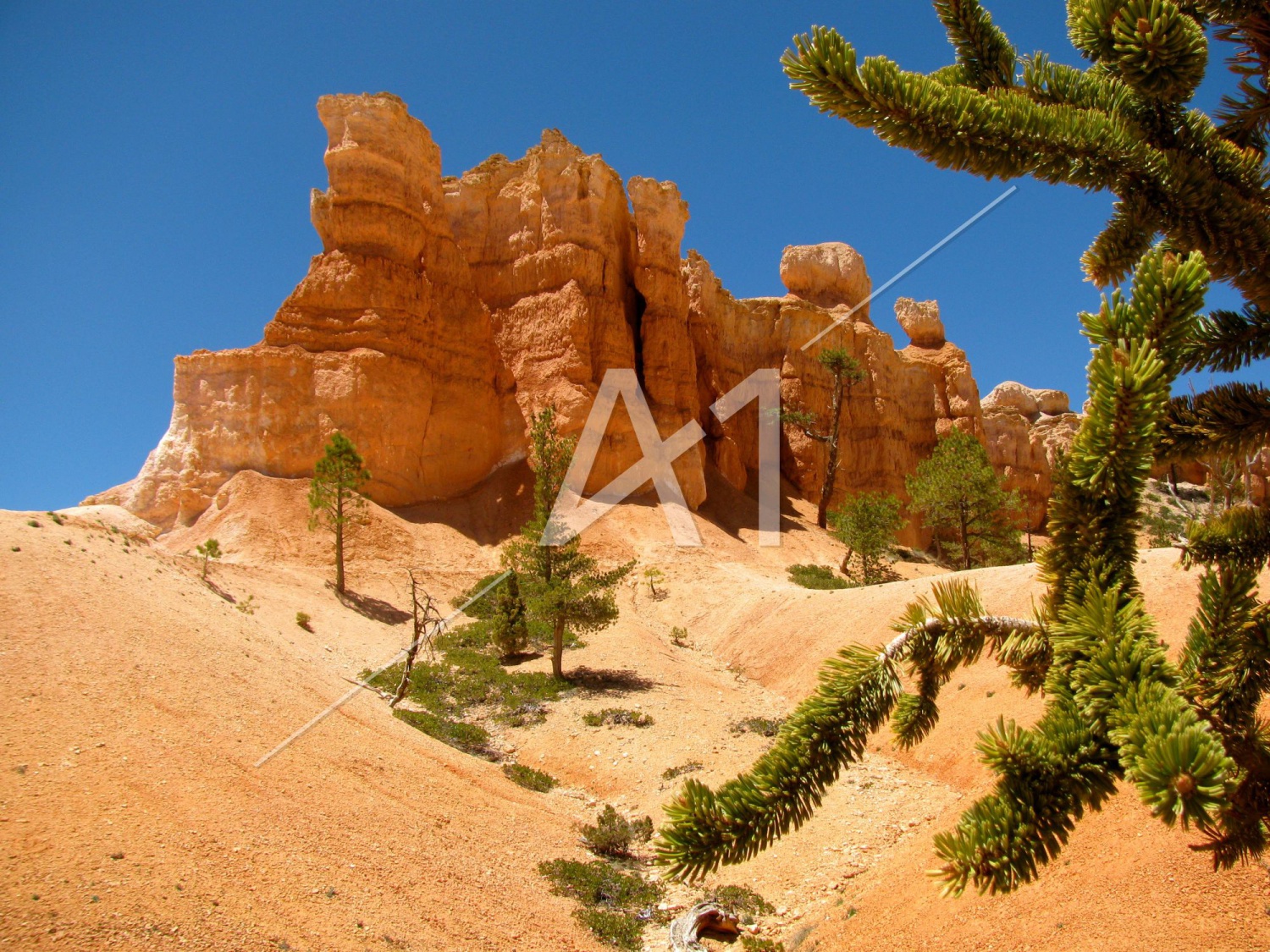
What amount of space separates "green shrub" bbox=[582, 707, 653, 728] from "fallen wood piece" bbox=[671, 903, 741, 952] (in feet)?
22.7

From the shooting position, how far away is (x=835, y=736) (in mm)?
2766

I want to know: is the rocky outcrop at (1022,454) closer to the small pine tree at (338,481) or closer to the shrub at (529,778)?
the small pine tree at (338,481)

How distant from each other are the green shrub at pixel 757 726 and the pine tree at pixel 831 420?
24.9 metres

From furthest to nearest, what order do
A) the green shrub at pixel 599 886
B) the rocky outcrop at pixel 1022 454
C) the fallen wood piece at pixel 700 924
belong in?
the rocky outcrop at pixel 1022 454 < the green shrub at pixel 599 886 < the fallen wood piece at pixel 700 924

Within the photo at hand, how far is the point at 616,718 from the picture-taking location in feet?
51.9

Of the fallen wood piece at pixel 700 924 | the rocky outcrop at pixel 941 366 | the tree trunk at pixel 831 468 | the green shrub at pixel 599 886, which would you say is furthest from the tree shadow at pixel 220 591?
the rocky outcrop at pixel 941 366

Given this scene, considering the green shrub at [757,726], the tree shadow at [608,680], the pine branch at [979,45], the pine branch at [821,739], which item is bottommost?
the green shrub at [757,726]

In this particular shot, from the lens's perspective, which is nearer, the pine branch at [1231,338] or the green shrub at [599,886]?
the pine branch at [1231,338]

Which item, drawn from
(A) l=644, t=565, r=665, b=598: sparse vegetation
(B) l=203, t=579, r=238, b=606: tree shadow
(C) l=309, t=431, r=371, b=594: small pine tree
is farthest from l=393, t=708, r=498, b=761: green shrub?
(A) l=644, t=565, r=665, b=598: sparse vegetation

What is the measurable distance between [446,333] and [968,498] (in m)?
24.2

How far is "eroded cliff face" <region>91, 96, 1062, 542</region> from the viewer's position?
3166cm

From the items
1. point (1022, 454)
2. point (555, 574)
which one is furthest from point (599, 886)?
point (1022, 454)

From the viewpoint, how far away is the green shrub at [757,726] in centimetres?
1466

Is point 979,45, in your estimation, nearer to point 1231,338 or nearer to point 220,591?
point 1231,338
